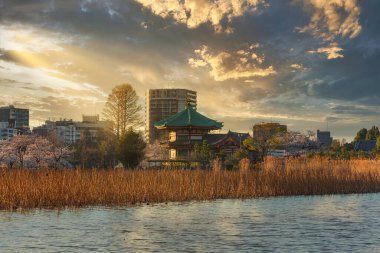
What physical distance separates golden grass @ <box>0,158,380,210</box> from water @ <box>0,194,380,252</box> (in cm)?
120

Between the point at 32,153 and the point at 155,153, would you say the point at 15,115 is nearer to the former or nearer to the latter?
the point at 155,153

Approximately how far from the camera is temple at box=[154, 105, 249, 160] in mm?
56562

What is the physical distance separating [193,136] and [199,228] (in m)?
40.5

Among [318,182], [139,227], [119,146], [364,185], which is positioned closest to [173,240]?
[139,227]

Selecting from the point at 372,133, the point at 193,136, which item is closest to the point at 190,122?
the point at 193,136

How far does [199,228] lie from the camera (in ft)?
56.2

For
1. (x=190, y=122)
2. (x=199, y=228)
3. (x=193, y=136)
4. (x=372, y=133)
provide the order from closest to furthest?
1. (x=199, y=228)
2. (x=190, y=122)
3. (x=193, y=136)
4. (x=372, y=133)

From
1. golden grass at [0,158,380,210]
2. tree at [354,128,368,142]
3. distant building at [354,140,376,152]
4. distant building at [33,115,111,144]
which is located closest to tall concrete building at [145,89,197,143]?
distant building at [33,115,111,144]

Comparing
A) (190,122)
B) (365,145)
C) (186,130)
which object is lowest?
(365,145)

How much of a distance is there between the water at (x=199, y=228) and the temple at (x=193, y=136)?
33.0m

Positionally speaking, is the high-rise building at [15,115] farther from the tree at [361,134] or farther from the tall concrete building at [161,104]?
the tree at [361,134]

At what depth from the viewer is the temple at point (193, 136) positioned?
56562mm

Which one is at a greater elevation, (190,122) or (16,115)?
(16,115)

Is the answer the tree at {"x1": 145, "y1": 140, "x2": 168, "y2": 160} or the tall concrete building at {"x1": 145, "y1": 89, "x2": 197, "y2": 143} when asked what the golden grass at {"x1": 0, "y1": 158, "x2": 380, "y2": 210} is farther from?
the tall concrete building at {"x1": 145, "y1": 89, "x2": 197, "y2": 143}
